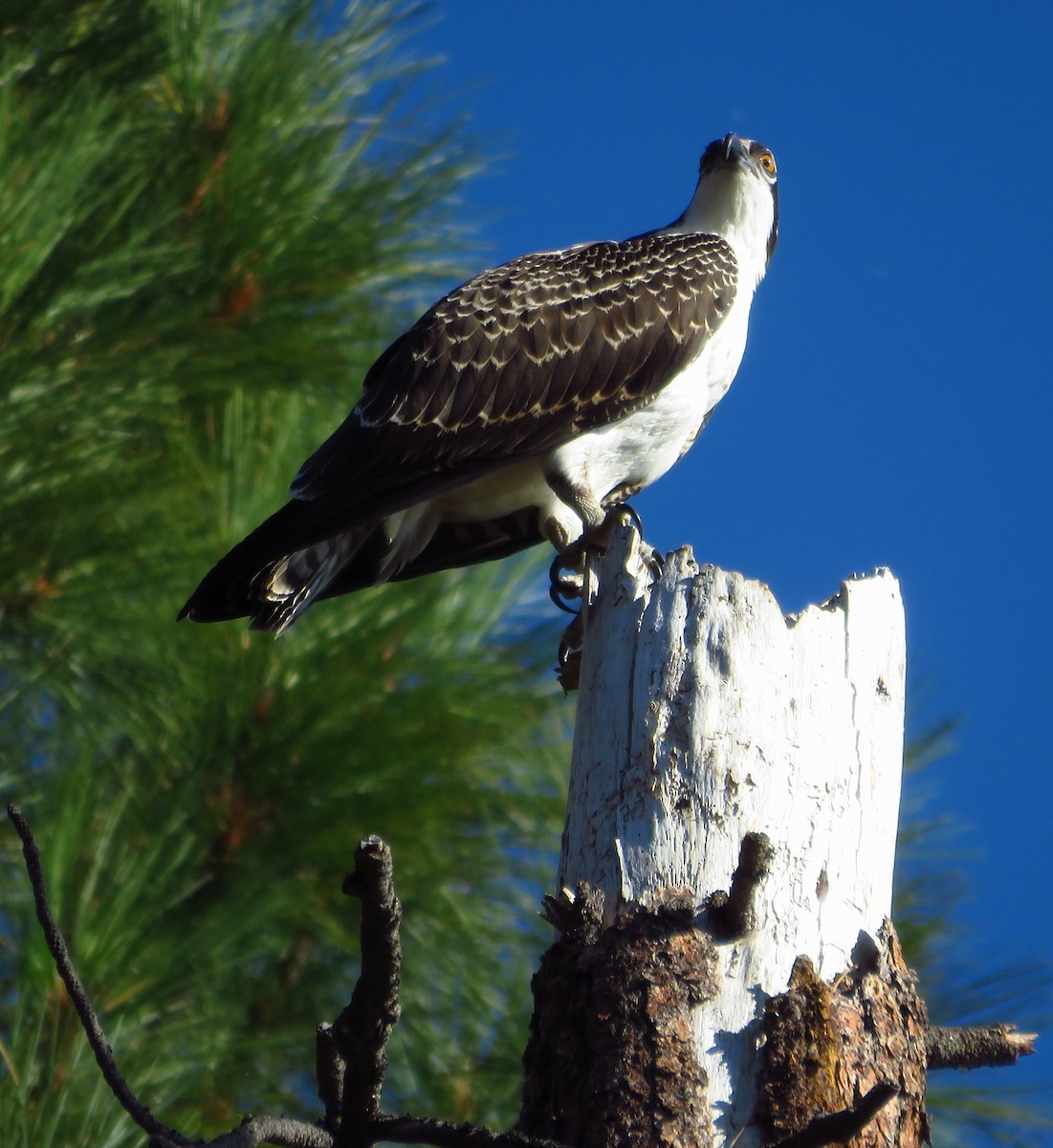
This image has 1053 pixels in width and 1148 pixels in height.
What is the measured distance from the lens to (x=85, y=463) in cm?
443

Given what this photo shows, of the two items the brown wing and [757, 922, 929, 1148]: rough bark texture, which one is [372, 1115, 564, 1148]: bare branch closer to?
[757, 922, 929, 1148]: rough bark texture

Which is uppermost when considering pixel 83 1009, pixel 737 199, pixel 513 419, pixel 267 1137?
pixel 737 199

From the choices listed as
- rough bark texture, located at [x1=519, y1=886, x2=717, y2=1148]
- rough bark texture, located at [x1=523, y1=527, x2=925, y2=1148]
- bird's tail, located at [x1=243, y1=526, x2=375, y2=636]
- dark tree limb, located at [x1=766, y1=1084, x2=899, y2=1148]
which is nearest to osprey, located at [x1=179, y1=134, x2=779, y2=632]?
bird's tail, located at [x1=243, y1=526, x2=375, y2=636]

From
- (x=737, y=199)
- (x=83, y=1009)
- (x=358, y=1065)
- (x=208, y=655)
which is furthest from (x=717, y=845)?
(x=737, y=199)

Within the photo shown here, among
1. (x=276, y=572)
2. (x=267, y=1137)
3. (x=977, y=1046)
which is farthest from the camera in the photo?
(x=276, y=572)

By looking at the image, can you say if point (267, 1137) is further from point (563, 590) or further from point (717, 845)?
point (563, 590)

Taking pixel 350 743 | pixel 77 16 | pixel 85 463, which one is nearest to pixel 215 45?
pixel 77 16

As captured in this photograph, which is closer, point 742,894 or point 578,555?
point 742,894

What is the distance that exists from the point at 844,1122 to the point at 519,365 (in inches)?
115

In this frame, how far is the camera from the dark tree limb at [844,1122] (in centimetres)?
165

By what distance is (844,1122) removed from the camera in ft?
5.63

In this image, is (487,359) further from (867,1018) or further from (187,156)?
(867,1018)

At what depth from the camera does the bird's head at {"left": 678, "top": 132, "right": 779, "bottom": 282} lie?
506 centimetres

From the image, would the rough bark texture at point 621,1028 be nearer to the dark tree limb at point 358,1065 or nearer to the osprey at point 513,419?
the dark tree limb at point 358,1065
